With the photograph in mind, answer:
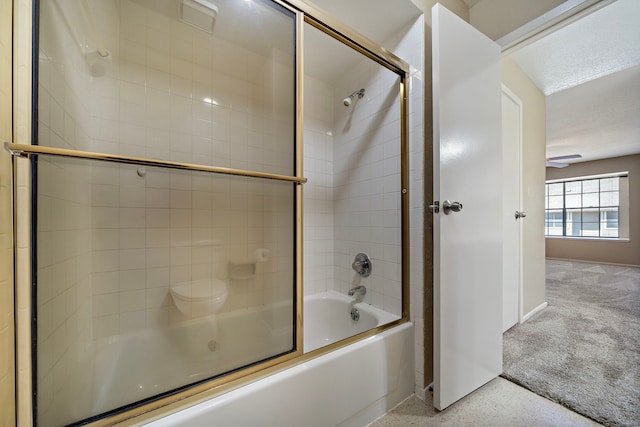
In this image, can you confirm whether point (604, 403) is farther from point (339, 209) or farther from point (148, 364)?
point (148, 364)

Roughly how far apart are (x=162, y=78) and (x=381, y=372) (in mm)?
2152

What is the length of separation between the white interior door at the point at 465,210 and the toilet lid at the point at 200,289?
1.24m

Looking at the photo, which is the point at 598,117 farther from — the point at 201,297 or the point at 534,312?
the point at 201,297

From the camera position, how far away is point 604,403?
1.30m

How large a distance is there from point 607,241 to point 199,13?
805 cm

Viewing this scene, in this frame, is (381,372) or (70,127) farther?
(381,372)

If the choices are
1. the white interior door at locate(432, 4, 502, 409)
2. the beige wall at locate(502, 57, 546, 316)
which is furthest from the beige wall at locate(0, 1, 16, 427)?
the beige wall at locate(502, 57, 546, 316)

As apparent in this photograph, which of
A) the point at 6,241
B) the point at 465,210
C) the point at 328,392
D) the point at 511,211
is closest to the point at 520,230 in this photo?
the point at 511,211

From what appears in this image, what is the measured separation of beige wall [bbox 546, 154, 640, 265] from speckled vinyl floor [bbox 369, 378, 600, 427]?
6.24 m

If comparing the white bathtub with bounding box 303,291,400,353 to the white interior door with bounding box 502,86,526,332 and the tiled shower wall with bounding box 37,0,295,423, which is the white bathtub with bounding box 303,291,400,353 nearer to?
the tiled shower wall with bounding box 37,0,295,423

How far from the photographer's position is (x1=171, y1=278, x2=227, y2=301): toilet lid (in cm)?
144

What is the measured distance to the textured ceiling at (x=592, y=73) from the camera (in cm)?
177

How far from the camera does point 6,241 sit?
0.64 m

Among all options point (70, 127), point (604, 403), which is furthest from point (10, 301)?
point (604, 403)
